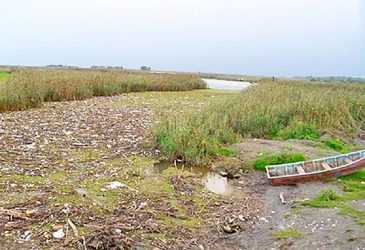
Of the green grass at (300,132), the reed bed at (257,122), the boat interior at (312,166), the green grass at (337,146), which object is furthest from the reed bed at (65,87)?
the green grass at (337,146)

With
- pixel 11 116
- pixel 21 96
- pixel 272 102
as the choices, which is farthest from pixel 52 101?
pixel 272 102

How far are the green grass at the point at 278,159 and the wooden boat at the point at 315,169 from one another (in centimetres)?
42

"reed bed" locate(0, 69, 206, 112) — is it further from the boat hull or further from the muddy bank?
the muddy bank

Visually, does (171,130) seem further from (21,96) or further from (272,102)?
(21,96)

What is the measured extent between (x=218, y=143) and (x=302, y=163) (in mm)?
2109

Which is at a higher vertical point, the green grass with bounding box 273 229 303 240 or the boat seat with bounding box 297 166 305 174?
the boat seat with bounding box 297 166 305 174

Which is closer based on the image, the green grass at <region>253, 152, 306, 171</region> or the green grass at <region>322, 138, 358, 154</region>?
the green grass at <region>253, 152, 306, 171</region>

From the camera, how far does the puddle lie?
7090 millimetres

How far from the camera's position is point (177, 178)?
23.6 ft

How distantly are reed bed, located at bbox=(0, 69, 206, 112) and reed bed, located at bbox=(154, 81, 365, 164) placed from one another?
258 inches

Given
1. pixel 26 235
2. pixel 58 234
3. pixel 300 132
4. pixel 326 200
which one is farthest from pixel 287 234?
pixel 300 132

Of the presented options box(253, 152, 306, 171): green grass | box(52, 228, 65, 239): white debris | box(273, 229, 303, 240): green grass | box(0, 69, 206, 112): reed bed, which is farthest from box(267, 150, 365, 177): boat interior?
box(0, 69, 206, 112): reed bed

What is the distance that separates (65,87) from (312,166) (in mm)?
13194

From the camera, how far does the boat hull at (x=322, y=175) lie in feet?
23.8
